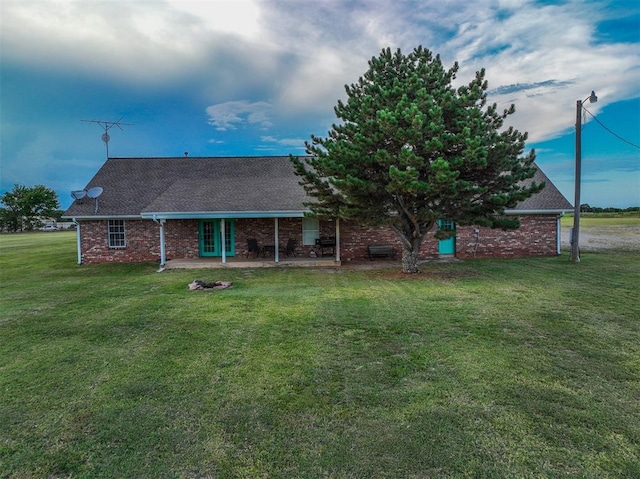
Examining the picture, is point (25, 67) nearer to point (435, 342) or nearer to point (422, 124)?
point (422, 124)

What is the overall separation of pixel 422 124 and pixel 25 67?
73.0 ft

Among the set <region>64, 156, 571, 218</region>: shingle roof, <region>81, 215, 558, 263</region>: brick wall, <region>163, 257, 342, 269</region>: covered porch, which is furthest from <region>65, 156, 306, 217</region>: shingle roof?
<region>163, 257, 342, 269</region>: covered porch

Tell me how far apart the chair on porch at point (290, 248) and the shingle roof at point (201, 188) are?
5.23 feet

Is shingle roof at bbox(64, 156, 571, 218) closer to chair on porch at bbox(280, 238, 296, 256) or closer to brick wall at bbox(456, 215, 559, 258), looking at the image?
brick wall at bbox(456, 215, 559, 258)

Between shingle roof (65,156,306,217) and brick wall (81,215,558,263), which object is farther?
brick wall (81,215,558,263)

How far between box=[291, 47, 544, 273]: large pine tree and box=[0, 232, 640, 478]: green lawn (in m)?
3.06

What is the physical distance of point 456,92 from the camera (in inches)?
380

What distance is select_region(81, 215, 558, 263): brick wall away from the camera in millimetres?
14727

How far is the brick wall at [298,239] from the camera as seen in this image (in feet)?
48.3

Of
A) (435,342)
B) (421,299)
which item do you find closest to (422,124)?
(421,299)

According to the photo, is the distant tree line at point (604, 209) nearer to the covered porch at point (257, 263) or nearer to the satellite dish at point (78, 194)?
the covered porch at point (257, 263)

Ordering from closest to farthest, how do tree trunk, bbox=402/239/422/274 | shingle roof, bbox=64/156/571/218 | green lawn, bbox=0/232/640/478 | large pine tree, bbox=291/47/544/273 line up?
green lawn, bbox=0/232/640/478 → large pine tree, bbox=291/47/544/273 → tree trunk, bbox=402/239/422/274 → shingle roof, bbox=64/156/571/218

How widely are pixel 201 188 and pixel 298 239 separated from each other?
492 centimetres

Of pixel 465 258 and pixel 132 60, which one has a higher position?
pixel 132 60
